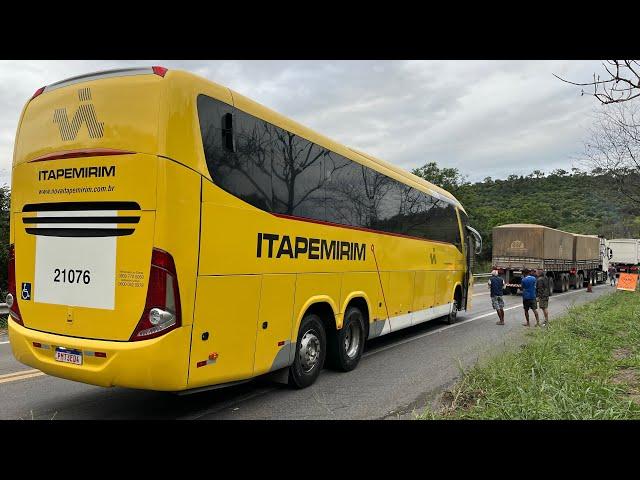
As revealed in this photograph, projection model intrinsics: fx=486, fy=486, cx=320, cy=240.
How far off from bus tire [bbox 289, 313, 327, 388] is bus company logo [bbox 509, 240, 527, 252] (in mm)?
20168

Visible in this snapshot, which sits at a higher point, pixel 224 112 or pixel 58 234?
pixel 224 112

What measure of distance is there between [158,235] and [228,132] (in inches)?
56.6

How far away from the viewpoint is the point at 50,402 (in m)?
5.90

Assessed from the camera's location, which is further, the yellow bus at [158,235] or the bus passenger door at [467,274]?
the bus passenger door at [467,274]

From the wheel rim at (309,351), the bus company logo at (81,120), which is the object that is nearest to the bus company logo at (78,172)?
the bus company logo at (81,120)

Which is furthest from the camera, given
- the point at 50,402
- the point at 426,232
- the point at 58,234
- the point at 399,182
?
the point at 426,232

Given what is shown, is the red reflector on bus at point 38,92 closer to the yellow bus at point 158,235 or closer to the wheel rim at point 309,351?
the yellow bus at point 158,235

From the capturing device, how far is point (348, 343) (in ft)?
25.9

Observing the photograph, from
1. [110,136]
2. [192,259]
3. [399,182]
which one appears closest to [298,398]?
[192,259]

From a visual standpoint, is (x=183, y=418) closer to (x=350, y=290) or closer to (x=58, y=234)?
(x=58, y=234)

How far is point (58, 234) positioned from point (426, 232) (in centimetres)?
803

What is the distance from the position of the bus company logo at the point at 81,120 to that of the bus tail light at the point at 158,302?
1.43 metres

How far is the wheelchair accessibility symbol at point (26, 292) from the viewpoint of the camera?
5.22m

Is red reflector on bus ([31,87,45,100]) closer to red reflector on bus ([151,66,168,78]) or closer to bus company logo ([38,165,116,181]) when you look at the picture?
bus company logo ([38,165,116,181])
